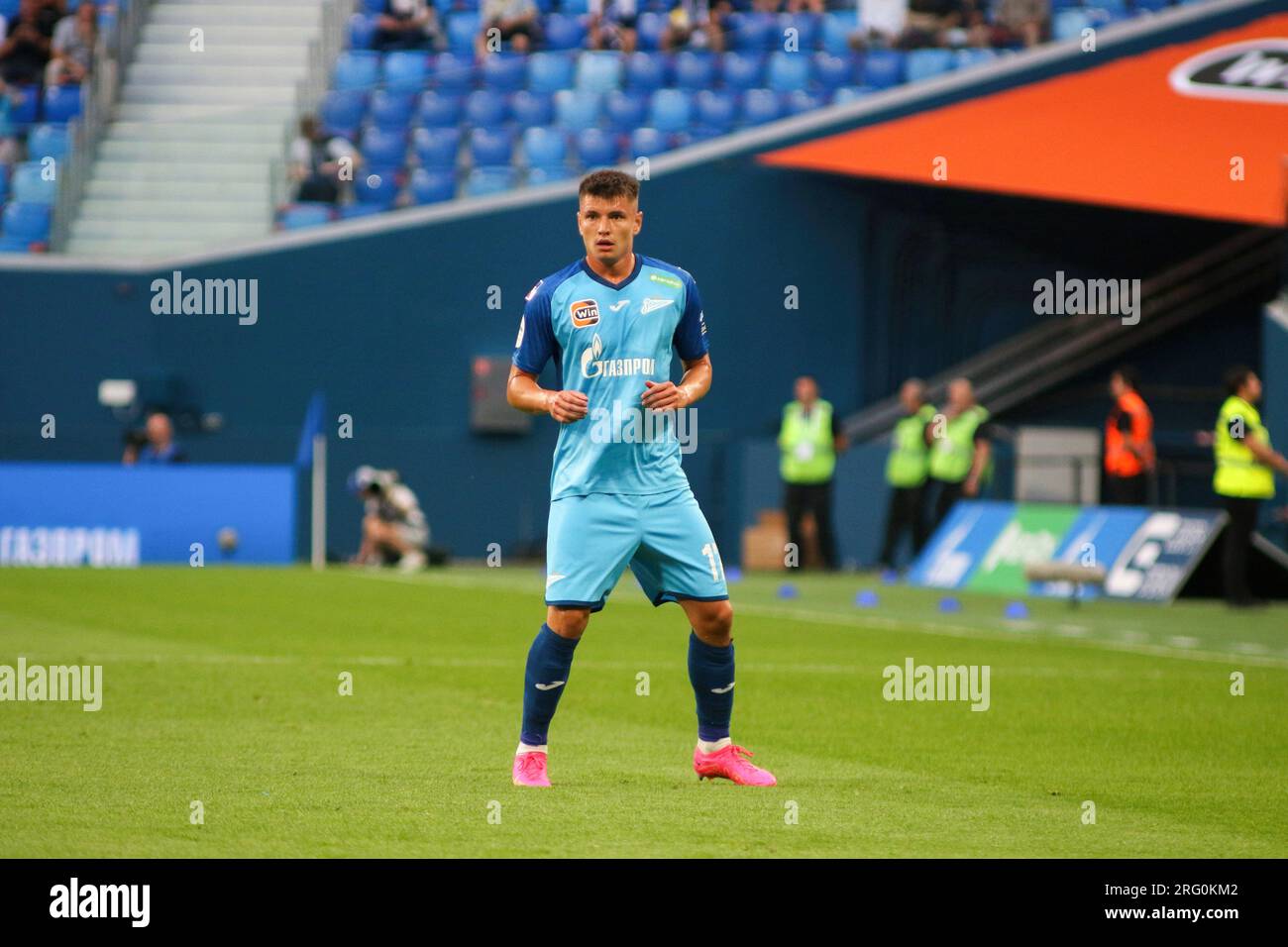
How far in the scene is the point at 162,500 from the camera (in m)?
25.6

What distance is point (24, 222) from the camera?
93.6ft

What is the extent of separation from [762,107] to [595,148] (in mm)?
2303

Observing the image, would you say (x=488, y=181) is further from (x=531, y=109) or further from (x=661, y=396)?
(x=661, y=396)

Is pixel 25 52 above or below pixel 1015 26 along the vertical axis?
below

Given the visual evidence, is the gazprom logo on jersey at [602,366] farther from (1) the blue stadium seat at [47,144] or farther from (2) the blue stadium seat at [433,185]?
(1) the blue stadium seat at [47,144]

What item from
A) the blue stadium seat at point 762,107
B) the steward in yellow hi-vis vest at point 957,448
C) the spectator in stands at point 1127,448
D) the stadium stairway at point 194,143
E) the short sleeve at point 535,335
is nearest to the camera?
the short sleeve at point 535,335

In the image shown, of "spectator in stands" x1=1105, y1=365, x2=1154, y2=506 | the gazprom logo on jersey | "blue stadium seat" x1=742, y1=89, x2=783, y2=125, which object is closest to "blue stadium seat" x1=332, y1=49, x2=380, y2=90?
"blue stadium seat" x1=742, y1=89, x2=783, y2=125

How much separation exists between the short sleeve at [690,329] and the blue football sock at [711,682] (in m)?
1.08

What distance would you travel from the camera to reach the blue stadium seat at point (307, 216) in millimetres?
28453
